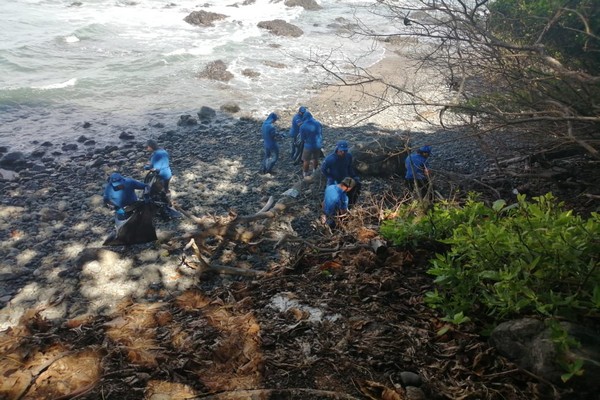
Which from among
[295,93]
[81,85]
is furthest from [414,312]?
[81,85]

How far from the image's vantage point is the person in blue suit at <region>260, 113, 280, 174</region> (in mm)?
9789

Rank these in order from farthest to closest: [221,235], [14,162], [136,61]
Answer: [136,61] → [14,162] → [221,235]

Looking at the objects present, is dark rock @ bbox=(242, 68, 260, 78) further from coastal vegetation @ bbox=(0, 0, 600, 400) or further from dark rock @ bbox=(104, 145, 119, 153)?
coastal vegetation @ bbox=(0, 0, 600, 400)

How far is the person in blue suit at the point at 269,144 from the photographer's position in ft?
32.1

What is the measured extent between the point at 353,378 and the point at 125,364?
1.71 metres

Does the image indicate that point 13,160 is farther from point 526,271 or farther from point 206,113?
point 526,271

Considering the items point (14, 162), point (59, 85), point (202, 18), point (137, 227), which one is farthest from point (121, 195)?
point (202, 18)

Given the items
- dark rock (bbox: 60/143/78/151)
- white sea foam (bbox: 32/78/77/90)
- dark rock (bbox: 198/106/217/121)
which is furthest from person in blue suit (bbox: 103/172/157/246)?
white sea foam (bbox: 32/78/77/90)

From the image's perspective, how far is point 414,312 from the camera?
3.78m

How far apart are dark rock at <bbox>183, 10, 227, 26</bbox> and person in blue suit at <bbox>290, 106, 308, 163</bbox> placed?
17225mm

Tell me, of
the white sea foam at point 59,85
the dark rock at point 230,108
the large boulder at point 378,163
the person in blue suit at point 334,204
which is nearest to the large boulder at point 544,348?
the person in blue suit at point 334,204

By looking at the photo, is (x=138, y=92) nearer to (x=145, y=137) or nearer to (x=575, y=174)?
(x=145, y=137)

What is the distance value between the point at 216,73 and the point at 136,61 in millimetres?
3984

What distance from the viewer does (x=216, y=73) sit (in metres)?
17.5
